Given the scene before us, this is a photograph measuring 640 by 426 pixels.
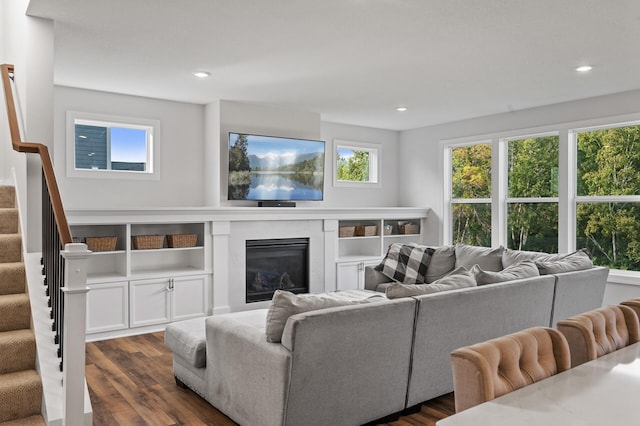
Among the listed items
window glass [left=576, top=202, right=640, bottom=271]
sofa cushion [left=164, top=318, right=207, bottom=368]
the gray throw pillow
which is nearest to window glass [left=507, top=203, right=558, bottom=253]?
window glass [left=576, top=202, right=640, bottom=271]

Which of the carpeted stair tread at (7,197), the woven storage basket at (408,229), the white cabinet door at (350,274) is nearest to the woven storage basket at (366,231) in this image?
the white cabinet door at (350,274)

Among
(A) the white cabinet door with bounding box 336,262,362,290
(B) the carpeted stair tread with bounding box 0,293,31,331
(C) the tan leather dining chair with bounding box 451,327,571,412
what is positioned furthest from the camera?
(A) the white cabinet door with bounding box 336,262,362,290

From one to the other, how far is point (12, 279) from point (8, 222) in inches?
26.1

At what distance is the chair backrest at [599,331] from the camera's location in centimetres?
176

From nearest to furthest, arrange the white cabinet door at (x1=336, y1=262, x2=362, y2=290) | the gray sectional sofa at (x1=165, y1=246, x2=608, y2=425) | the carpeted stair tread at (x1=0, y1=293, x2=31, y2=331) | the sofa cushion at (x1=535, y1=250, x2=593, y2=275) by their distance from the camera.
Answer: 1. the gray sectional sofa at (x1=165, y1=246, x2=608, y2=425)
2. the carpeted stair tread at (x1=0, y1=293, x2=31, y2=331)
3. the sofa cushion at (x1=535, y1=250, x2=593, y2=275)
4. the white cabinet door at (x1=336, y1=262, x2=362, y2=290)

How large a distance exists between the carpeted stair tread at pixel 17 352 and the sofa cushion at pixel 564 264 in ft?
11.8

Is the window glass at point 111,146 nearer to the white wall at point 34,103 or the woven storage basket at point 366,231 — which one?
the white wall at point 34,103

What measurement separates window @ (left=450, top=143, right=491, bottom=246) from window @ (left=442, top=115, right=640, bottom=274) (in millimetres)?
14

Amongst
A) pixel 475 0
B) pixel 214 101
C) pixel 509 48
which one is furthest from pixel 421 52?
pixel 214 101

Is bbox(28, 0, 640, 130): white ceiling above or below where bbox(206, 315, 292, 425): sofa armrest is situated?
above

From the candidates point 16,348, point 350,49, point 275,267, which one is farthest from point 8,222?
point 275,267

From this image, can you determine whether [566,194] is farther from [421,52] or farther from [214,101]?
[214,101]

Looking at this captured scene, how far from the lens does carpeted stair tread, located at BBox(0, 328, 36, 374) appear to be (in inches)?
104

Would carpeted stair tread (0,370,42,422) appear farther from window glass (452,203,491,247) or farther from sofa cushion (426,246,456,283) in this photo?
window glass (452,203,491,247)
